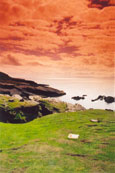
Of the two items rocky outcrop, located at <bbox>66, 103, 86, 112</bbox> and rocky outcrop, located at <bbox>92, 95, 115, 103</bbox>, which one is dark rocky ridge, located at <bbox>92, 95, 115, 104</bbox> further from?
rocky outcrop, located at <bbox>66, 103, 86, 112</bbox>

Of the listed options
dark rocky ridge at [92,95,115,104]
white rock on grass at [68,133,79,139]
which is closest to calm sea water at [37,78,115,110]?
dark rocky ridge at [92,95,115,104]

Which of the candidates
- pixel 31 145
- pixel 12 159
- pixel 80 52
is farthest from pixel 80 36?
pixel 12 159

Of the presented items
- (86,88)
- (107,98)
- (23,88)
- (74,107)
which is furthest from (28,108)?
(107,98)

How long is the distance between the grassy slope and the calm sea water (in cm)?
13

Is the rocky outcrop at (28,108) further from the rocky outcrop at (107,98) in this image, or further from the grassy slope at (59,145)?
the rocky outcrop at (107,98)

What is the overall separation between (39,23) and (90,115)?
65.9 inches

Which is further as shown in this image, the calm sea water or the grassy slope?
the calm sea water

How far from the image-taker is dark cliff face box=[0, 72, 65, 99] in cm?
319

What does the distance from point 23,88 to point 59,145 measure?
109cm

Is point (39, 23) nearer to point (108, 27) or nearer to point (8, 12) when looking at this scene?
point (8, 12)

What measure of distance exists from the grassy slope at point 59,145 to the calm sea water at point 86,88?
132 millimetres

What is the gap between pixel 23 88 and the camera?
322cm

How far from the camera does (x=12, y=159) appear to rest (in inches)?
105

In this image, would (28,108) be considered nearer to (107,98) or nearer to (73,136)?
(73,136)
